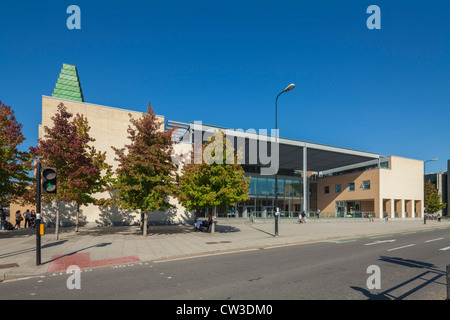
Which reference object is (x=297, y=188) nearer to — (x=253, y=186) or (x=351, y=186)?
(x=253, y=186)

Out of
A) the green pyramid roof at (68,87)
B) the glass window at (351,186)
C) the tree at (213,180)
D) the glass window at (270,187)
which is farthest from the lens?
the glass window at (351,186)

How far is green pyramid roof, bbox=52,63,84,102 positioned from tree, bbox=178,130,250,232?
703 inches

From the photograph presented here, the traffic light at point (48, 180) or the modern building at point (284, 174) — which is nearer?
the traffic light at point (48, 180)

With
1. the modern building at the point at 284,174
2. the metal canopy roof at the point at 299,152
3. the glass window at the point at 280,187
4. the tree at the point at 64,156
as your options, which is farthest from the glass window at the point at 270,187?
the tree at the point at 64,156

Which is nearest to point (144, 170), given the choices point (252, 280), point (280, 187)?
point (252, 280)

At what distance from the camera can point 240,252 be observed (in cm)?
1223

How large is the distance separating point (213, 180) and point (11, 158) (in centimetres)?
1232

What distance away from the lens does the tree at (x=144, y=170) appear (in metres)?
16.2

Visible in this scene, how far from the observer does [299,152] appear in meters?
40.9

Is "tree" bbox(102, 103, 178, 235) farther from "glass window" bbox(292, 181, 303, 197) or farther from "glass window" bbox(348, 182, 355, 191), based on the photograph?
"glass window" bbox(348, 182, 355, 191)

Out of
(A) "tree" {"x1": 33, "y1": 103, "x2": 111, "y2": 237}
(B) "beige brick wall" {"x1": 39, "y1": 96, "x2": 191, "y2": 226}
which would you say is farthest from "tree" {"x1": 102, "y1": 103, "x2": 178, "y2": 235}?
(B) "beige brick wall" {"x1": 39, "y1": 96, "x2": 191, "y2": 226}

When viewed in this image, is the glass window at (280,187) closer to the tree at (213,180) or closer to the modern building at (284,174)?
the modern building at (284,174)

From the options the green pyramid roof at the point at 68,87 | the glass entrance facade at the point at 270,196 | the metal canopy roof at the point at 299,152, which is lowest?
the glass entrance facade at the point at 270,196

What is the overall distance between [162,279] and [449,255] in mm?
11968
